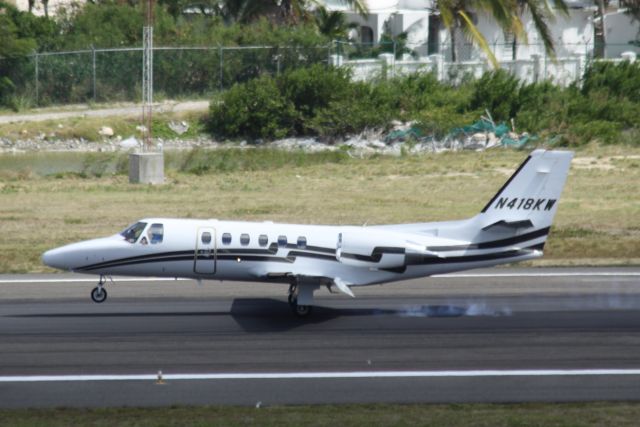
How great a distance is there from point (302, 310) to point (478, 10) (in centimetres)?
4133

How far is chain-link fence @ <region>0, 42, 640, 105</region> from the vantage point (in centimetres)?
6238

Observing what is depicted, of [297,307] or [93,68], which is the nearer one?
[297,307]

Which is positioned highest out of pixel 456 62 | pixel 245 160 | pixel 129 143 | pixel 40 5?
pixel 40 5

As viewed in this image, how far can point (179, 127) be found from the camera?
59.2m

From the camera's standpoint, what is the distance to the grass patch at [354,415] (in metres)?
15.8

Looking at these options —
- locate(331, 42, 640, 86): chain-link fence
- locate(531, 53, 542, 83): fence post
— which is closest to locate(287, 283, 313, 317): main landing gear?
locate(331, 42, 640, 86): chain-link fence

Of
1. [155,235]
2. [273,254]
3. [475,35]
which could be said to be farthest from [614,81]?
[155,235]

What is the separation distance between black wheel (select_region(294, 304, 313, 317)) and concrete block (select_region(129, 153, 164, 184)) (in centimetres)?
2099

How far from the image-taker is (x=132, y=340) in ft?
68.1

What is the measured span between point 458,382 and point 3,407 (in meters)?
7.32

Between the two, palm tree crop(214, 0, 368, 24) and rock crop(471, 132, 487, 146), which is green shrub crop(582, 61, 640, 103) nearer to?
rock crop(471, 132, 487, 146)

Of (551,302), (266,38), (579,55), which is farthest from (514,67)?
(551,302)

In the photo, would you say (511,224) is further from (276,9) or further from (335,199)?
(276,9)

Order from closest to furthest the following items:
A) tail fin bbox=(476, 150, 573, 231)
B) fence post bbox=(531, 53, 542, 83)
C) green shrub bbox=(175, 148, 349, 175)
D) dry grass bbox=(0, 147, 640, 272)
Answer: tail fin bbox=(476, 150, 573, 231), dry grass bbox=(0, 147, 640, 272), green shrub bbox=(175, 148, 349, 175), fence post bbox=(531, 53, 542, 83)
